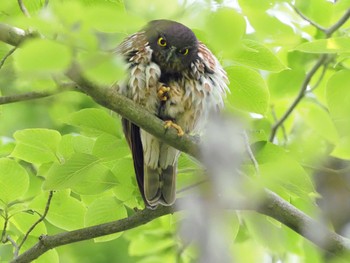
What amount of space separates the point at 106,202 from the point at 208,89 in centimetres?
79

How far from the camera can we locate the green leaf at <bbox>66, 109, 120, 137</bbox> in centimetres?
286

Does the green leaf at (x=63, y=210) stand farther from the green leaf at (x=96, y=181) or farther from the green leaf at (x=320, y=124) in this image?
the green leaf at (x=320, y=124)

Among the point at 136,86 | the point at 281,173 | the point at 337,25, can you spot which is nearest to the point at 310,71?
the point at 337,25

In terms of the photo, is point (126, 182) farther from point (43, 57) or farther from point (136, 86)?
point (43, 57)

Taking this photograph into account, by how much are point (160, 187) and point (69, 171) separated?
0.66 m

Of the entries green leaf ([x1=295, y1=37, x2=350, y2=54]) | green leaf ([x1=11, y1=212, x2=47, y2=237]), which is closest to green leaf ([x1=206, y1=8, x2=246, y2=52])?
green leaf ([x1=295, y1=37, x2=350, y2=54])

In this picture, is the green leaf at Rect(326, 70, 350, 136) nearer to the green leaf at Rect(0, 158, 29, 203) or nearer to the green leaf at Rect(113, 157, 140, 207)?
the green leaf at Rect(113, 157, 140, 207)

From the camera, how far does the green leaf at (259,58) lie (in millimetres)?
2843

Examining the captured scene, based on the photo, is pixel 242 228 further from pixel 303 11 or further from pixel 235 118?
pixel 235 118

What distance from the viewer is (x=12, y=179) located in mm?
2975

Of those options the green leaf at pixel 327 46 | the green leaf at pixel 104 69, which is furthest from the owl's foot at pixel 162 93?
the green leaf at pixel 104 69

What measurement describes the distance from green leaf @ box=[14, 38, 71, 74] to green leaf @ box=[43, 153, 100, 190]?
156 cm

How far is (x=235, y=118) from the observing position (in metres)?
1.34

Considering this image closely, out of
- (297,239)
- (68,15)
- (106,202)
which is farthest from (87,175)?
(68,15)
